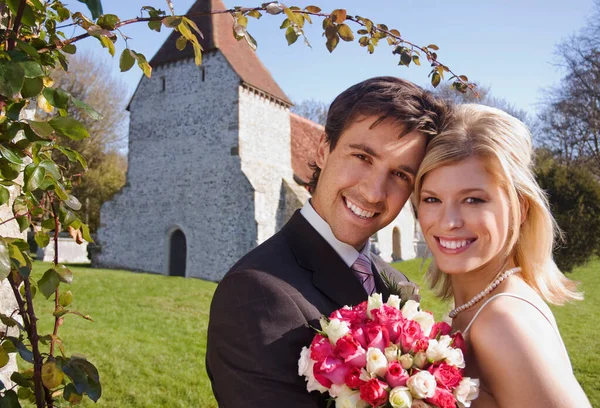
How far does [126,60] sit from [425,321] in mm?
1339

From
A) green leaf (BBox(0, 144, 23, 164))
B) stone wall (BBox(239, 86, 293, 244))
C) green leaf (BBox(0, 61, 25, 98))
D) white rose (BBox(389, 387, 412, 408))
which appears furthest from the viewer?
stone wall (BBox(239, 86, 293, 244))

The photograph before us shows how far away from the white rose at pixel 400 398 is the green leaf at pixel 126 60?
4.34ft

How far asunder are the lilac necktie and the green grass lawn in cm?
420

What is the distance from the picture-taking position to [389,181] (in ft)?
7.07

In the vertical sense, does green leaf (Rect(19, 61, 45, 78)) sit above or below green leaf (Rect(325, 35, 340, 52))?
below

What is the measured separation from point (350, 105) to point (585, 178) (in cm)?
1878

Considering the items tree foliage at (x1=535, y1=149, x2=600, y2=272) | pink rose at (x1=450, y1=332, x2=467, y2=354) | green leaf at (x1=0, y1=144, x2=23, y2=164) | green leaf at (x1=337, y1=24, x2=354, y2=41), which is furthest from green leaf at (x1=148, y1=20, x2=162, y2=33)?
tree foliage at (x1=535, y1=149, x2=600, y2=272)

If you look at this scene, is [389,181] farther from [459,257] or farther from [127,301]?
[127,301]

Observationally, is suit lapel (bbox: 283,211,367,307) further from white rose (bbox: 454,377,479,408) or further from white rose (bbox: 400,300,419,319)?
white rose (bbox: 454,377,479,408)

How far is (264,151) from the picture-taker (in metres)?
23.3

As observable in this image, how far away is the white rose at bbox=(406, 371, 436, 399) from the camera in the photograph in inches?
59.0

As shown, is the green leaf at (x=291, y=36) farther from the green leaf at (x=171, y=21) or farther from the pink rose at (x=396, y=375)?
the pink rose at (x=396, y=375)

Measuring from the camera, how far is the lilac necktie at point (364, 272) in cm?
221

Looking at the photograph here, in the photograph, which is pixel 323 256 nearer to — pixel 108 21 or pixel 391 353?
pixel 391 353
